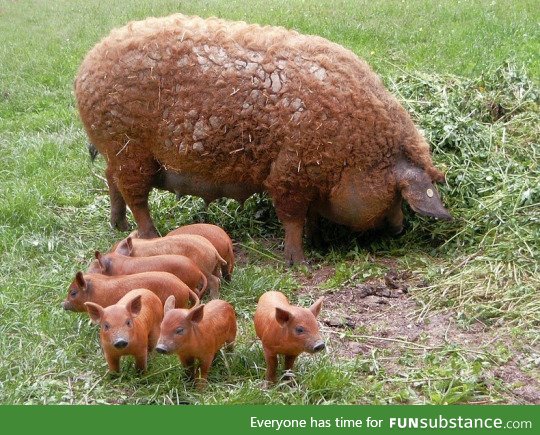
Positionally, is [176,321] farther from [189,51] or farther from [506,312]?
[189,51]

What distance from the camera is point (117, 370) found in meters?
4.84

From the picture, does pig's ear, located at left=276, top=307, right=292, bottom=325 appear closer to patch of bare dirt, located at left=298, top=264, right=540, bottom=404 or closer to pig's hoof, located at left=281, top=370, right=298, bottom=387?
pig's hoof, located at left=281, top=370, right=298, bottom=387

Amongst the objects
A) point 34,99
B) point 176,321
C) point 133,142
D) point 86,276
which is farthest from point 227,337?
point 34,99

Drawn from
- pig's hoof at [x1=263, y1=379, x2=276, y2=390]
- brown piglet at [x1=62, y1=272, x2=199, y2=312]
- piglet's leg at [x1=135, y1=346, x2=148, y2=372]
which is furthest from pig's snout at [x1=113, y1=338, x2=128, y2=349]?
pig's hoof at [x1=263, y1=379, x2=276, y2=390]

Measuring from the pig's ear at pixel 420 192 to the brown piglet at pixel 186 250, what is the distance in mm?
1558

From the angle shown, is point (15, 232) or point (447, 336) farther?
point (15, 232)

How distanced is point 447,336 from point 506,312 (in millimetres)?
449

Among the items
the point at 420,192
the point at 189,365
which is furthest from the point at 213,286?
the point at 420,192

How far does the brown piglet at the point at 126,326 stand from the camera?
4.55 meters

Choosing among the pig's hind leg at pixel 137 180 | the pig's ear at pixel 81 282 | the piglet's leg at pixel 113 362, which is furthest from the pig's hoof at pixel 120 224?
the piglet's leg at pixel 113 362

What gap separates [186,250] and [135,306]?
3.70 ft

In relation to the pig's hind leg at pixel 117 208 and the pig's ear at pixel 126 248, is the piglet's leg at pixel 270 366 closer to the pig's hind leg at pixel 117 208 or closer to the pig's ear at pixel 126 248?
the pig's ear at pixel 126 248

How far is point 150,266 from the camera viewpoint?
5.54 meters

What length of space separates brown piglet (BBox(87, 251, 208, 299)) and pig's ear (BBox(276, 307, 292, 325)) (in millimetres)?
1222
